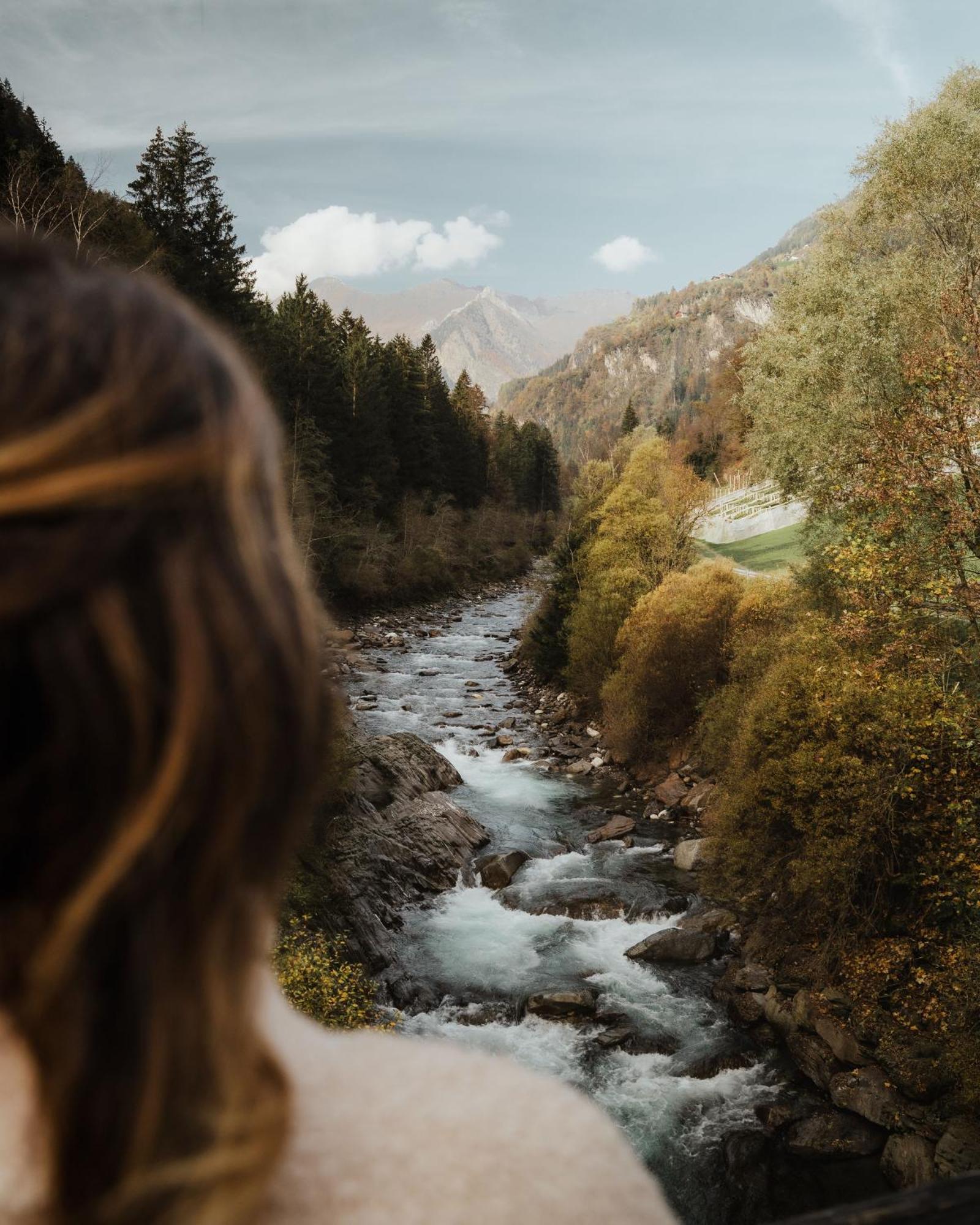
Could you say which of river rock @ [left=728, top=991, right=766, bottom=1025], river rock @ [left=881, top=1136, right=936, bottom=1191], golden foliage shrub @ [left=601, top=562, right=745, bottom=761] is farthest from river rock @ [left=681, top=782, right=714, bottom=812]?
river rock @ [left=881, top=1136, right=936, bottom=1191]

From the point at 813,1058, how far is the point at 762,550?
33.0m

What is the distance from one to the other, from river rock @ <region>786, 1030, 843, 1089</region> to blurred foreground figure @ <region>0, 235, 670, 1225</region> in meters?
12.1

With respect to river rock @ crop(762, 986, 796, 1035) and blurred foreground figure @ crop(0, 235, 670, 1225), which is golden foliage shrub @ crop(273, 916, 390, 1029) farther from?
blurred foreground figure @ crop(0, 235, 670, 1225)

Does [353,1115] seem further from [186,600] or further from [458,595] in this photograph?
[458,595]

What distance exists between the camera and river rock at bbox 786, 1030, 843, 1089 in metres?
10.9

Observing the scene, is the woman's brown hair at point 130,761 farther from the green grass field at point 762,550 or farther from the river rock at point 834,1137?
the green grass field at point 762,550

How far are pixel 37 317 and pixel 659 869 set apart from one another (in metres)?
17.2

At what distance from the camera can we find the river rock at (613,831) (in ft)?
59.4

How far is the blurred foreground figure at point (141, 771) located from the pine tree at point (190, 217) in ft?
112

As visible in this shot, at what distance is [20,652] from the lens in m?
0.67

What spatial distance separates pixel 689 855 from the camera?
1688 cm

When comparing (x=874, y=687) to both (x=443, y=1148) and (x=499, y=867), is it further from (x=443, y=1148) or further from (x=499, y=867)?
(x=443, y=1148)

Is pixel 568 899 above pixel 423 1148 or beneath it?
beneath

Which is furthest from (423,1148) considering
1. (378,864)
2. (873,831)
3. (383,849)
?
(383,849)
